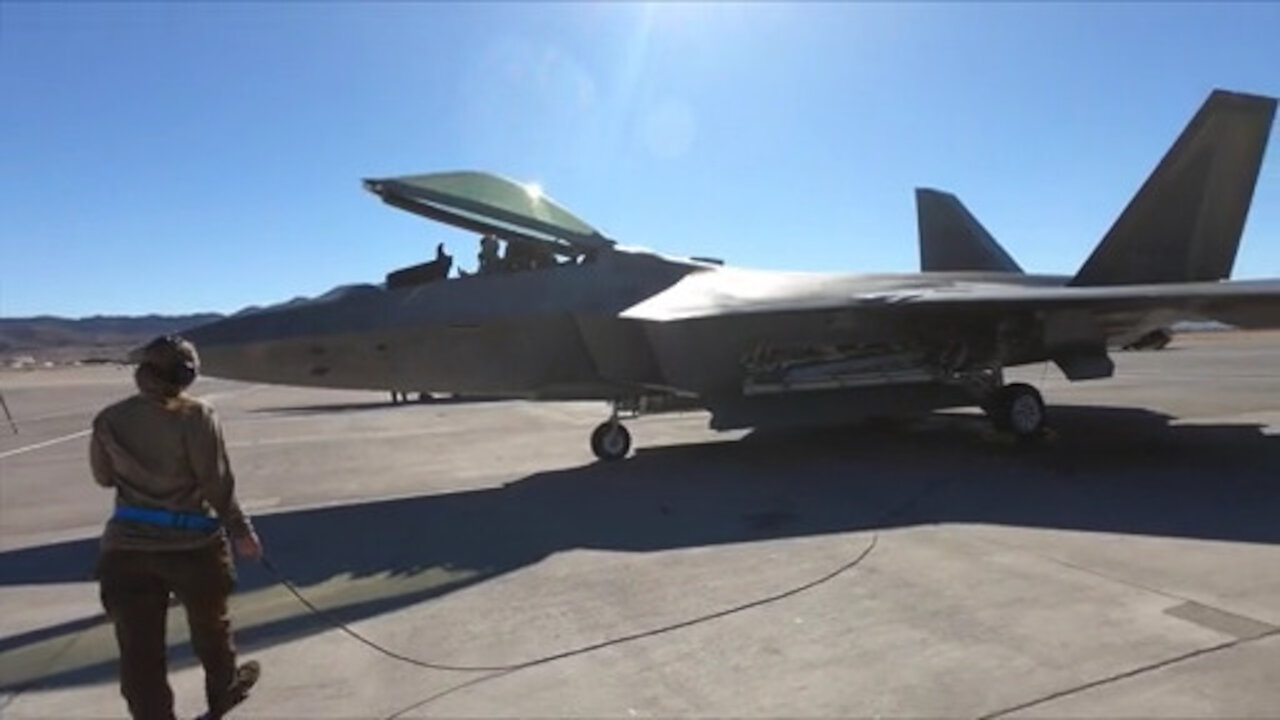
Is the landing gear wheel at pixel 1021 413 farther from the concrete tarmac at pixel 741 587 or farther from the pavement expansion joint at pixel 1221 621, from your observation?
the pavement expansion joint at pixel 1221 621

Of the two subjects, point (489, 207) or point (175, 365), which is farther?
point (489, 207)

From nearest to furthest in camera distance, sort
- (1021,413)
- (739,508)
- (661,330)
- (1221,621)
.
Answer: (1221,621) → (739,508) → (661,330) → (1021,413)

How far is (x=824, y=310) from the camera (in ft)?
31.9

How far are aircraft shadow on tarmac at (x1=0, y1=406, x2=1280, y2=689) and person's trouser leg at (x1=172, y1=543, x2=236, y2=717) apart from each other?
112cm

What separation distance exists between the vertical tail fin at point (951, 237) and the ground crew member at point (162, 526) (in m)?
16.0

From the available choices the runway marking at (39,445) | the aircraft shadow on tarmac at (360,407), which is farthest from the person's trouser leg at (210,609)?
the aircraft shadow on tarmac at (360,407)

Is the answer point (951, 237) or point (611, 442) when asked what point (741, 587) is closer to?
point (611, 442)

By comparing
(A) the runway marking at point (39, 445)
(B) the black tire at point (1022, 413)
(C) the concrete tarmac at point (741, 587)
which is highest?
(B) the black tire at point (1022, 413)

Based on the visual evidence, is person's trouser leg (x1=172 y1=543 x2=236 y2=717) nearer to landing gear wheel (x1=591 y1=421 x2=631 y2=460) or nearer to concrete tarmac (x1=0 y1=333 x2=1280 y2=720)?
concrete tarmac (x1=0 y1=333 x2=1280 y2=720)

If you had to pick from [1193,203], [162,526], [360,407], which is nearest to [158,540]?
[162,526]

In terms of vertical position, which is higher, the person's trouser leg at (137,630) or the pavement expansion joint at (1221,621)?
the person's trouser leg at (137,630)

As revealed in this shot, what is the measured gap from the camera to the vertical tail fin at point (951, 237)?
57.1ft

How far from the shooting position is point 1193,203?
41.4 feet

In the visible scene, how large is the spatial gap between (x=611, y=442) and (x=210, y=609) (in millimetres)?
7402
